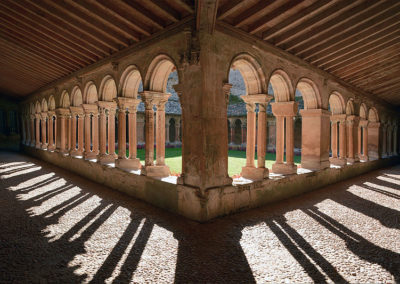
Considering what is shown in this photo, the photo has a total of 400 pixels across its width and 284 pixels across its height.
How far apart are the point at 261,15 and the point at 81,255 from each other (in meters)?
5.02

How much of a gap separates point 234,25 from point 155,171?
354cm

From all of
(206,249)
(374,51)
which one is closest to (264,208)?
(206,249)

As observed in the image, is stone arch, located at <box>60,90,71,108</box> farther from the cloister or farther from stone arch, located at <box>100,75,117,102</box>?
stone arch, located at <box>100,75,117,102</box>

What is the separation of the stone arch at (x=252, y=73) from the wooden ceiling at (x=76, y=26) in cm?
158

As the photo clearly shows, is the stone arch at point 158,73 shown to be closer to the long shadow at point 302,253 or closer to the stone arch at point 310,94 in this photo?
the long shadow at point 302,253

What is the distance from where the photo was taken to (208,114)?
180 inches

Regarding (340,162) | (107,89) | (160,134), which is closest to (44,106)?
(107,89)

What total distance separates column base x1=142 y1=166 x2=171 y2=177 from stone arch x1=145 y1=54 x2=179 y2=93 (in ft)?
6.06

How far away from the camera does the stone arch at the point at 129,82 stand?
6.61 meters

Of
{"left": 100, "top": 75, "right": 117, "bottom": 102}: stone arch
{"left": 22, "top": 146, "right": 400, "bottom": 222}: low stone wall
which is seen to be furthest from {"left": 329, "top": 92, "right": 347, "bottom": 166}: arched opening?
{"left": 100, "top": 75, "right": 117, "bottom": 102}: stone arch

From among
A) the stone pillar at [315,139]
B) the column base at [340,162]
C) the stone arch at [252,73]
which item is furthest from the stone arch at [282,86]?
the column base at [340,162]

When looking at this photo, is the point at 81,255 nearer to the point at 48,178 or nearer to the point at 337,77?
the point at 48,178

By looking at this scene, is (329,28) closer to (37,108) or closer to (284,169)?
(284,169)

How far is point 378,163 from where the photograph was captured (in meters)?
12.4
